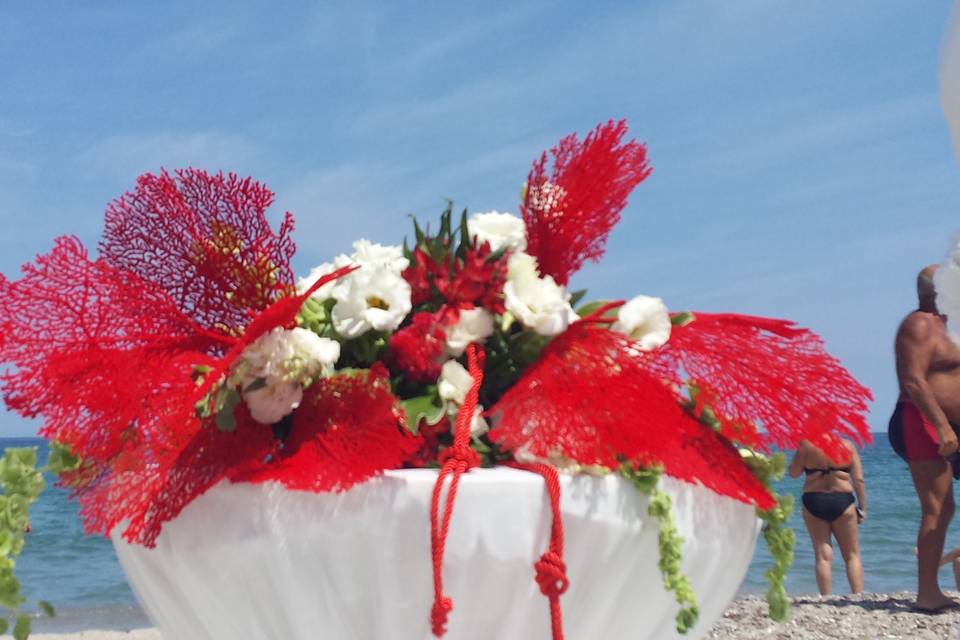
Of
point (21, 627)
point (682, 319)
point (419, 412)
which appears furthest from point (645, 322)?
point (21, 627)

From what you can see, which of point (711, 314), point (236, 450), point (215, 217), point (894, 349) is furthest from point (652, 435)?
point (894, 349)

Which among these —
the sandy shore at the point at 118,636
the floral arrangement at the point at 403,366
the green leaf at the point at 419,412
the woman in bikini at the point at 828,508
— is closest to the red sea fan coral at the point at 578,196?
the floral arrangement at the point at 403,366

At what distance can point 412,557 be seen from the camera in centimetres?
129

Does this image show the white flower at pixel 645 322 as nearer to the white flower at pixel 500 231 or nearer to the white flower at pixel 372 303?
the white flower at pixel 500 231

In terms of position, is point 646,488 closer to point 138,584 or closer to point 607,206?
point 607,206

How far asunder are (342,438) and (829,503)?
19.7 ft

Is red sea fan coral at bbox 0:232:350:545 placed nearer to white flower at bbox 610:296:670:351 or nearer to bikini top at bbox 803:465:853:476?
white flower at bbox 610:296:670:351

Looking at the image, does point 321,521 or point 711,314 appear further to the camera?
point 711,314

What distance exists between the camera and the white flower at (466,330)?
1460 millimetres

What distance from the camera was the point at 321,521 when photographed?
51.0 inches

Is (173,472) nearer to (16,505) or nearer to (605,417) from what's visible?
(16,505)

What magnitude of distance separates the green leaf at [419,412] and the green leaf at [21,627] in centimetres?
67

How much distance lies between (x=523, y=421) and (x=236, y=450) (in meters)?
0.39

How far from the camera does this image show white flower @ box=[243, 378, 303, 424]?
55.3 inches
